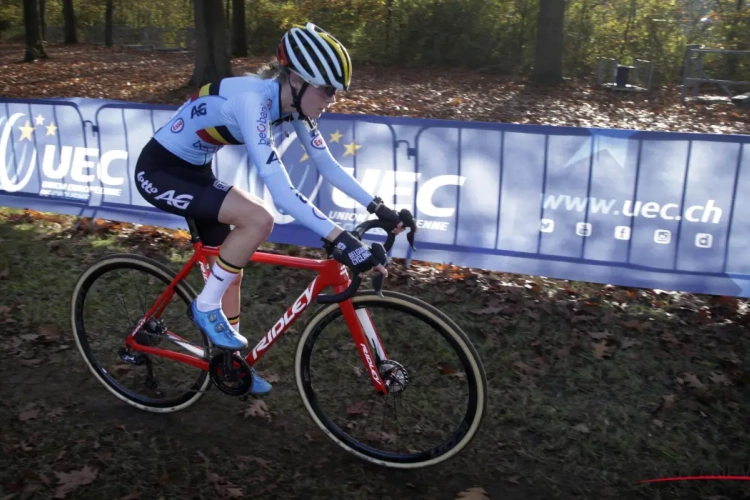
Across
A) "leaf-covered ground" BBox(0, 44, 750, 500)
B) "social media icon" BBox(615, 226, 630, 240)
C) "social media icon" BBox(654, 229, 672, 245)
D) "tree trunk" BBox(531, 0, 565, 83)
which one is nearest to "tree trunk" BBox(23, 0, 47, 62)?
"tree trunk" BBox(531, 0, 565, 83)

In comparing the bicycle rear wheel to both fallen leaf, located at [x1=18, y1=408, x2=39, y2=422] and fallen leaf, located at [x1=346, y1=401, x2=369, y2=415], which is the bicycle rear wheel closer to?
fallen leaf, located at [x1=18, y1=408, x2=39, y2=422]

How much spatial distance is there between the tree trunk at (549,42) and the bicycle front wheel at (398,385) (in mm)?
17132

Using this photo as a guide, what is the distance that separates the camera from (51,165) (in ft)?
27.2

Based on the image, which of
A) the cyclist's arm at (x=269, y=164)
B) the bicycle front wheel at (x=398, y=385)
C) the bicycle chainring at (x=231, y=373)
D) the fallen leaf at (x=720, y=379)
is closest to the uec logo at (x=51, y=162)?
the bicycle front wheel at (x=398, y=385)

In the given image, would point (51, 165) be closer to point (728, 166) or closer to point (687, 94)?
point (728, 166)

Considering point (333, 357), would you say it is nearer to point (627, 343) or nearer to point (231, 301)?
point (231, 301)

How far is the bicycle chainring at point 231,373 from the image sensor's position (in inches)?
156

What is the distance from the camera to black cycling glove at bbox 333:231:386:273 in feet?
10.7

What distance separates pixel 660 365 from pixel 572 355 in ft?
2.14

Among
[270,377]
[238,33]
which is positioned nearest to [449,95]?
[238,33]

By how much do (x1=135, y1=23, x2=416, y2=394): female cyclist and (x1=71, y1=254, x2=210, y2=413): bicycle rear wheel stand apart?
1.46 feet

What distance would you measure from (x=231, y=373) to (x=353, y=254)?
1.25 meters

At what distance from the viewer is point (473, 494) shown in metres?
3.76

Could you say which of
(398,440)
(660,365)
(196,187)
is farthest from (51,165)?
(660,365)
